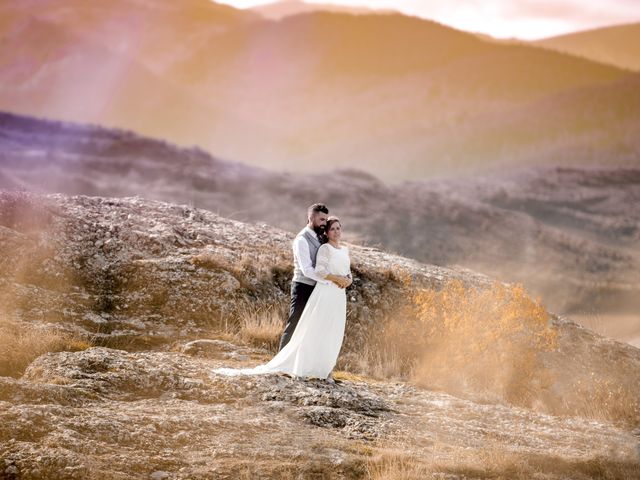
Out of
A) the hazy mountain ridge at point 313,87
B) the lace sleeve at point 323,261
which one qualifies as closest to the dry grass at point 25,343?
the lace sleeve at point 323,261

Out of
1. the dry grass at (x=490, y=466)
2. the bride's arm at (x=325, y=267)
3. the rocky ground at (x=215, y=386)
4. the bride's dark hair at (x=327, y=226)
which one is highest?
the bride's dark hair at (x=327, y=226)

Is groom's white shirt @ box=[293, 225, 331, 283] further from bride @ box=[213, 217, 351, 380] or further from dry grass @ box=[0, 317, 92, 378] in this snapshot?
dry grass @ box=[0, 317, 92, 378]

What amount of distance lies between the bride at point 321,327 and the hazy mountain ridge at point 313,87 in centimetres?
7795

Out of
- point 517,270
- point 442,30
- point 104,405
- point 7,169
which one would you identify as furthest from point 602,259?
point 442,30

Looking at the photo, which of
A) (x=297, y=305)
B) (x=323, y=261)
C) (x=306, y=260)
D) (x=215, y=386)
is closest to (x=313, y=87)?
(x=297, y=305)

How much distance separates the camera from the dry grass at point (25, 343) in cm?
998

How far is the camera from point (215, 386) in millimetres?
9781

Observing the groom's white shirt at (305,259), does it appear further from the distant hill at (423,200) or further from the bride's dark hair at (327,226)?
the distant hill at (423,200)

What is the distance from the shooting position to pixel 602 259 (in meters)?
57.6

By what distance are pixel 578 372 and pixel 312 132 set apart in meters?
93.8

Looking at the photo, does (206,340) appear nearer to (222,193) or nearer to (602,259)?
(602,259)

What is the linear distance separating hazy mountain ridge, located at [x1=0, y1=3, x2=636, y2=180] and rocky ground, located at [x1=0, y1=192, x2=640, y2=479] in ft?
239

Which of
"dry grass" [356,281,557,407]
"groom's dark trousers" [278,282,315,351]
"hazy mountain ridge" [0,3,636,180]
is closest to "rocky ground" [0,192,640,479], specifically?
"dry grass" [356,281,557,407]

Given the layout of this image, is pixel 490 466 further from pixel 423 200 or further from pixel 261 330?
pixel 423 200
